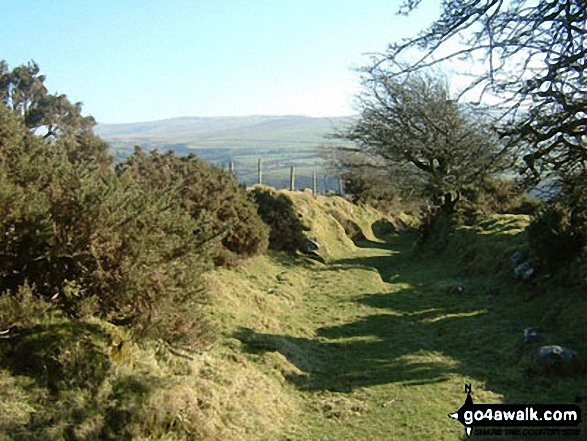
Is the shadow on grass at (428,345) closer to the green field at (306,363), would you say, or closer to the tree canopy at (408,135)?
the green field at (306,363)

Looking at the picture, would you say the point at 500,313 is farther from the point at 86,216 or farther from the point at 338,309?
the point at 86,216

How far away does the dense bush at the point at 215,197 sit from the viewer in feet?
43.8

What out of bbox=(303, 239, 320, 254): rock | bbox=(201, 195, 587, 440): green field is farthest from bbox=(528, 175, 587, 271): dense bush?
bbox=(303, 239, 320, 254): rock

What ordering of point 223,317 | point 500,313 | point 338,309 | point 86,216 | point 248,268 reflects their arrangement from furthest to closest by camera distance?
point 248,268, point 338,309, point 500,313, point 223,317, point 86,216

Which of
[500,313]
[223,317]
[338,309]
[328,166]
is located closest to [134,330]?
[223,317]

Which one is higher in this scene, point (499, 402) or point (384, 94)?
point (384, 94)

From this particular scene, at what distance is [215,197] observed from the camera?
14.1 metres

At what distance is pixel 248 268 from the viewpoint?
49.2 ft

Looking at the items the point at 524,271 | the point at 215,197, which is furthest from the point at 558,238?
the point at 215,197

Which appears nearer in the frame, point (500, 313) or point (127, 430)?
point (127, 430)

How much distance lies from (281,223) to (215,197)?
5718 mm

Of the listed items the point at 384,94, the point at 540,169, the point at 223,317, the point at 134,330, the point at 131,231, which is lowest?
the point at 223,317

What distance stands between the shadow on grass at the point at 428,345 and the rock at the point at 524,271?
61cm

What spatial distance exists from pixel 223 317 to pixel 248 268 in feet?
17.2
